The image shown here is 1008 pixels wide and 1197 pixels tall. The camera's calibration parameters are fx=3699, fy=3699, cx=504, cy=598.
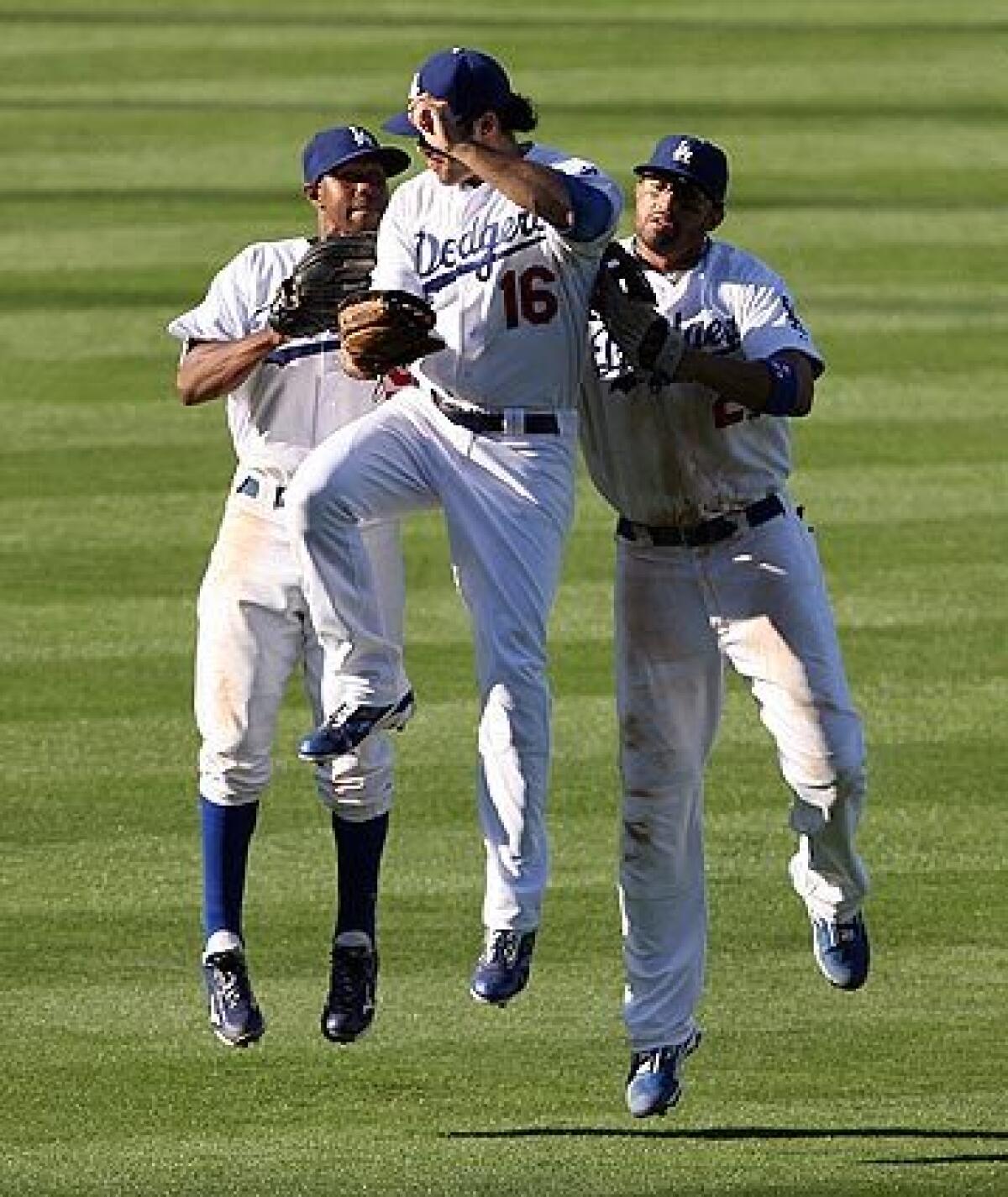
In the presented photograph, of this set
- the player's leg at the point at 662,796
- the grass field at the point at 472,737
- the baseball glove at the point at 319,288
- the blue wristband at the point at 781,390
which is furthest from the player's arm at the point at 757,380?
the grass field at the point at 472,737

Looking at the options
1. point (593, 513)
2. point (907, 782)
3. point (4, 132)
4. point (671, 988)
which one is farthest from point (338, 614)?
point (4, 132)

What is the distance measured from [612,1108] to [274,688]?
158 cm

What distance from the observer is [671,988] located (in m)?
10.3

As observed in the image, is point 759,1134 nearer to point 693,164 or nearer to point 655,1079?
point 655,1079

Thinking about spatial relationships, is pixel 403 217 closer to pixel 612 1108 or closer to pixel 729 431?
pixel 729 431

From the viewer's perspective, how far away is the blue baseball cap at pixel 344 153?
32.6ft

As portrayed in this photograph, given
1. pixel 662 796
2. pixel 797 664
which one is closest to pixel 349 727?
pixel 662 796

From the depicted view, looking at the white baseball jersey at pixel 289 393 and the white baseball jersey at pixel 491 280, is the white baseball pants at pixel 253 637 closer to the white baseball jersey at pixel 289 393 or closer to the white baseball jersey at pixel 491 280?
the white baseball jersey at pixel 289 393

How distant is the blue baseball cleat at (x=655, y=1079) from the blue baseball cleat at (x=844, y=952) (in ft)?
1.62

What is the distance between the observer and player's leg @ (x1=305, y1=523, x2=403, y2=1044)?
10.5 metres

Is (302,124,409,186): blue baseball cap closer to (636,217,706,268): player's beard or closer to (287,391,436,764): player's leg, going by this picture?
(636,217,706,268): player's beard

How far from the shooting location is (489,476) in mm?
9484

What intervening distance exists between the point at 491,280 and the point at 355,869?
203cm

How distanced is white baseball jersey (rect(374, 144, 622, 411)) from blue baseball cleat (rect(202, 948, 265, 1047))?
76.4 inches
